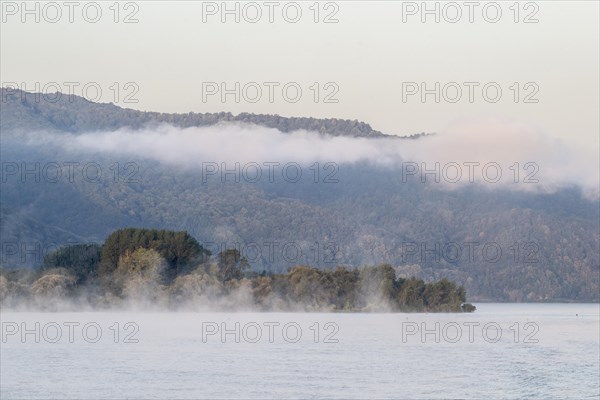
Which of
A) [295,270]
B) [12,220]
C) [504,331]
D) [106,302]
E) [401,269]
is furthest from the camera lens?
[401,269]

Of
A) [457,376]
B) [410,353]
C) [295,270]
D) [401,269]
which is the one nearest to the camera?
[457,376]

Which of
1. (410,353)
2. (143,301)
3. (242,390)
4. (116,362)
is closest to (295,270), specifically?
(143,301)

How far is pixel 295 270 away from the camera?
11469cm

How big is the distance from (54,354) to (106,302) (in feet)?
161

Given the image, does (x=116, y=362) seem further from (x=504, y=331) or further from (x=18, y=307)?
(x=18, y=307)

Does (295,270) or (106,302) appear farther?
(295,270)

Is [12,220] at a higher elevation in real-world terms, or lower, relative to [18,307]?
higher

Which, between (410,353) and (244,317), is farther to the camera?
(244,317)

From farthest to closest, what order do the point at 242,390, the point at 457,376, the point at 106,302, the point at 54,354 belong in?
the point at 106,302 < the point at 54,354 < the point at 457,376 < the point at 242,390

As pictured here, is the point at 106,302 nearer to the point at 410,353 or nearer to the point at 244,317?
the point at 244,317

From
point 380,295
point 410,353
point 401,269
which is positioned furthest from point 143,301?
point 401,269

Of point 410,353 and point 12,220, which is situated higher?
point 12,220

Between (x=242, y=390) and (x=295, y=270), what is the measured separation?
75.5 m

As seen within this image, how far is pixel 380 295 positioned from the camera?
118 metres
